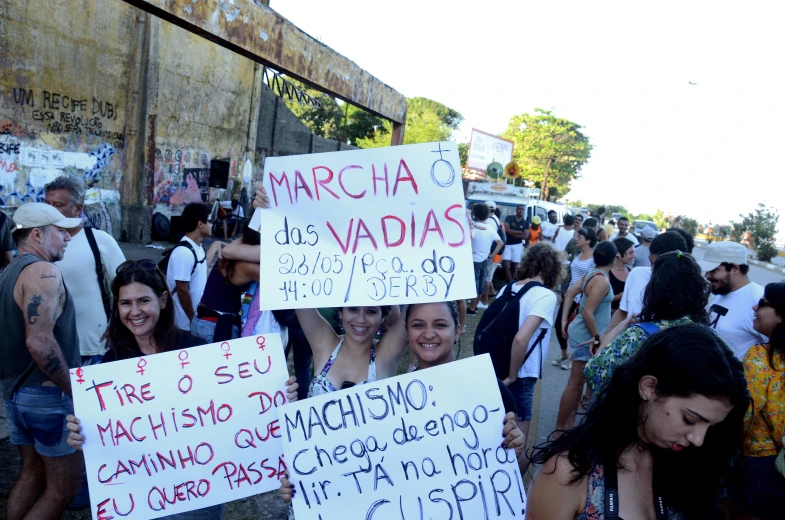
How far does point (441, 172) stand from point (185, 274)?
268 cm

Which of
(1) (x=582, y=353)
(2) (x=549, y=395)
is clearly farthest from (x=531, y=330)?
(2) (x=549, y=395)

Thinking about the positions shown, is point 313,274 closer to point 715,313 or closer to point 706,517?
point 706,517

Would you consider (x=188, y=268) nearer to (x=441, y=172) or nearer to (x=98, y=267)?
(x=98, y=267)

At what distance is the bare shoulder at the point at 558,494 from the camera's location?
1.73 metres

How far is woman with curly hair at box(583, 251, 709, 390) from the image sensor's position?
10.2ft

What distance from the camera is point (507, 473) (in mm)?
2084

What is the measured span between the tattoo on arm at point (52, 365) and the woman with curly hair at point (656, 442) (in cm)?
222

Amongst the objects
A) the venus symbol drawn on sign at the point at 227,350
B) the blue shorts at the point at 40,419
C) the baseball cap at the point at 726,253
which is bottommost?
the blue shorts at the point at 40,419

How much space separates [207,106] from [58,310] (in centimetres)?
1380

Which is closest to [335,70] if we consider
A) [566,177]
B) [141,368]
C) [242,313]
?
[242,313]

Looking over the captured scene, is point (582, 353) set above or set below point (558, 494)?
below

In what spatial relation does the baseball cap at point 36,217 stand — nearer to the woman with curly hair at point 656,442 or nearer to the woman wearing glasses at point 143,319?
the woman wearing glasses at point 143,319

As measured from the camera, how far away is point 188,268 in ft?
14.6

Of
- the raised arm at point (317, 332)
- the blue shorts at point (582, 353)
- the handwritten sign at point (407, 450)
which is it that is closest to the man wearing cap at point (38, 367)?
the raised arm at point (317, 332)
